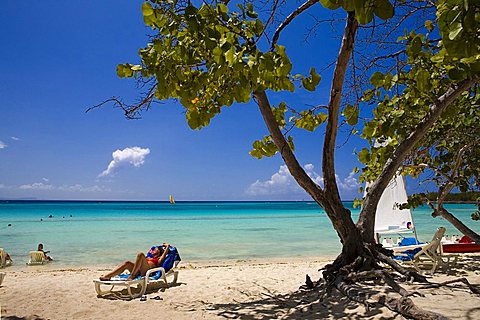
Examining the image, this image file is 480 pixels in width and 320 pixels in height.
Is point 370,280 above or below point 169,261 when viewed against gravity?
above

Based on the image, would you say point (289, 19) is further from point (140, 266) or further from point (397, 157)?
point (140, 266)

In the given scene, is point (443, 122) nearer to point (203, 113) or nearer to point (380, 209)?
point (203, 113)

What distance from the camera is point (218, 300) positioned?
207 inches

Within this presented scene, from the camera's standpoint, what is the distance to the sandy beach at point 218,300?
3301mm

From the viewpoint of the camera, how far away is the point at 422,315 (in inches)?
109

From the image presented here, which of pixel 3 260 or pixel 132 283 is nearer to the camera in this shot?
pixel 132 283

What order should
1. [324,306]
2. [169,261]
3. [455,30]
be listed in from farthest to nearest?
1. [169,261]
2. [324,306]
3. [455,30]

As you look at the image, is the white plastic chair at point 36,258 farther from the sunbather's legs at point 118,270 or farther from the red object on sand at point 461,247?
the red object on sand at point 461,247

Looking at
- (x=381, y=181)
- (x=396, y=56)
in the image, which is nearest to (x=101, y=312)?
(x=381, y=181)

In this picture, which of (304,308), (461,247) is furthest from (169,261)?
(461,247)

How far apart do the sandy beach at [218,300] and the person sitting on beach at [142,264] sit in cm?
38

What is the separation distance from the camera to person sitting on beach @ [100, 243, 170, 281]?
243 inches

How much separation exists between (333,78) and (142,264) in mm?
4509

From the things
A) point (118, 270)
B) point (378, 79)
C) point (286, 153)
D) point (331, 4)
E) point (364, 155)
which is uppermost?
point (378, 79)
